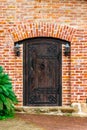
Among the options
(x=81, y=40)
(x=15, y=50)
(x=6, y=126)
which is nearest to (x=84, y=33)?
(x=81, y=40)

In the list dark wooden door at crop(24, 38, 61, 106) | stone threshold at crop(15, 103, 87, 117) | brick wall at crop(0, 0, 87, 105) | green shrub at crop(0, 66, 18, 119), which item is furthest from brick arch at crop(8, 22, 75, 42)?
stone threshold at crop(15, 103, 87, 117)

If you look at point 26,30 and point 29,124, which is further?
point 26,30

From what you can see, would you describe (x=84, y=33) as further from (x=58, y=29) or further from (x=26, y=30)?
(x=26, y=30)

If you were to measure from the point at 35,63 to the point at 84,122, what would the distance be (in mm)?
2199

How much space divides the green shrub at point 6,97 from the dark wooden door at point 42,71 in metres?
0.77

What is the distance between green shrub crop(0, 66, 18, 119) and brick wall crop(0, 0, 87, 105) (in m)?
0.64

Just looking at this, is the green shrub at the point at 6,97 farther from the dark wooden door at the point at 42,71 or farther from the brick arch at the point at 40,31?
the brick arch at the point at 40,31

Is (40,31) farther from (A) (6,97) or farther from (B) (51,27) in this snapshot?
(A) (6,97)

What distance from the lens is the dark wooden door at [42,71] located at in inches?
389

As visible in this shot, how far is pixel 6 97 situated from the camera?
9.02 meters

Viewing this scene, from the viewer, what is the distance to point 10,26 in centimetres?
976

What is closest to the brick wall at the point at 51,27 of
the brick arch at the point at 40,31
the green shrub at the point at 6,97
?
the brick arch at the point at 40,31

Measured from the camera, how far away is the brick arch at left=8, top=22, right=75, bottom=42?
31.9 ft

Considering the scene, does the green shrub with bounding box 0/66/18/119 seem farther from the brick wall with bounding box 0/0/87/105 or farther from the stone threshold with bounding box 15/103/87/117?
the brick wall with bounding box 0/0/87/105
